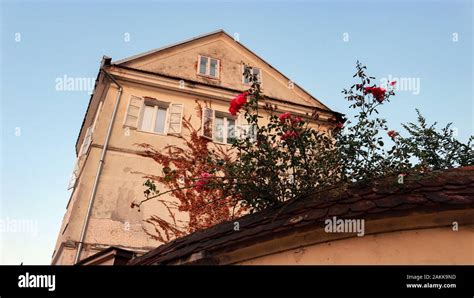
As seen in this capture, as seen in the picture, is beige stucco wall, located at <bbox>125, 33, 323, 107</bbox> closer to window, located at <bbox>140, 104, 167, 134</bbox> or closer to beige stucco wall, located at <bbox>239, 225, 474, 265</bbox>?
window, located at <bbox>140, 104, 167, 134</bbox>

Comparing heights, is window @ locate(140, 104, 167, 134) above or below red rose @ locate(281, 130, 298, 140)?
above

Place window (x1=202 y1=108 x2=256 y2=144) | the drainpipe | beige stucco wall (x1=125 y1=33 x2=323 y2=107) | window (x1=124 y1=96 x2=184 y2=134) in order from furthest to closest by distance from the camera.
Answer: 1. beige stucco wall (x1=125 y1=33 x2=323 y2=107)
2. window (x1=202 y1=108 x2=256 y2=144)
3. window (x1=124 y1=96 x2=184 y2=134)
4. the drainpipe

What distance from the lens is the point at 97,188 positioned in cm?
922

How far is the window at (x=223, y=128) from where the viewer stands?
38.1 feet

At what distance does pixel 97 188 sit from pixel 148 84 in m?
4.29

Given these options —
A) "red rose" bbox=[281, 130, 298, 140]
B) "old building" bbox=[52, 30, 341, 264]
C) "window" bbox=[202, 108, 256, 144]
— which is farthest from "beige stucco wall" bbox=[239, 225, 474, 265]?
"window" bbox=[202, 108, 256, 144]

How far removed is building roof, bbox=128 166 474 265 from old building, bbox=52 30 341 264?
442 cm

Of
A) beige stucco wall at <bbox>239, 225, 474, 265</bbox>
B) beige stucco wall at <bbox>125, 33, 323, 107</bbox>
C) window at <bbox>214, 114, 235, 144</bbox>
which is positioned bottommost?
beige stucco wall at <bbox>239, 225, 474, 265</bbox>

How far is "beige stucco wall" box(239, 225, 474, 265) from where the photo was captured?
10.4ft
